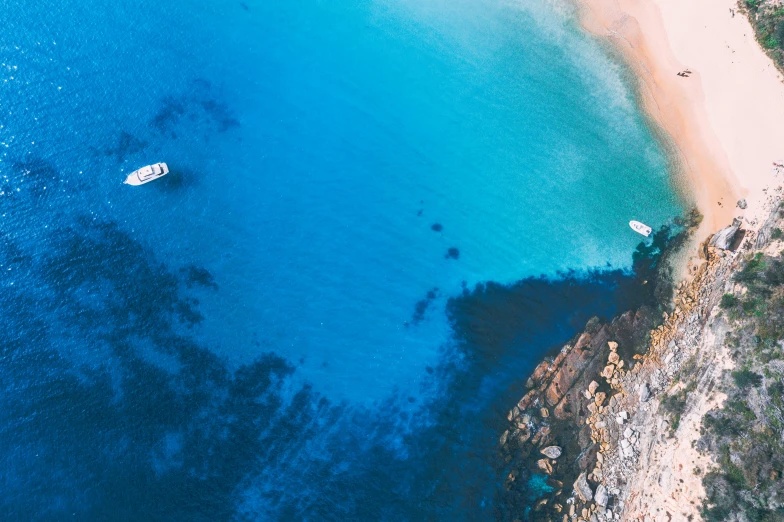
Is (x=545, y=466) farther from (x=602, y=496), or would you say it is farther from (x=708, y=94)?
(x=708, y=94)

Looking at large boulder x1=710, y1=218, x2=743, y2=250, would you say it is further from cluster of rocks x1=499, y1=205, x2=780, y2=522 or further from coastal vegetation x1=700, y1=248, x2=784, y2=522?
coastal vegetation x1=700, y1=248, x2=784, y2=522

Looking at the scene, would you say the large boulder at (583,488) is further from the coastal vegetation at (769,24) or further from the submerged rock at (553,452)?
the coastal vegetation at (769,24)

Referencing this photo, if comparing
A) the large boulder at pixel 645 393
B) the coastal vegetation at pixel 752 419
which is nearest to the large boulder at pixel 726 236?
the coastal vegetation at pixel 752 419

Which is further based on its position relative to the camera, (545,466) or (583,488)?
(545,466)

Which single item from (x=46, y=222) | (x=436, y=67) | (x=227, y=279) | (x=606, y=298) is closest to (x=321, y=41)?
(x=436, y=67)

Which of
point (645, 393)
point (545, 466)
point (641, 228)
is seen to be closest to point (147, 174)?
point (545, 466)

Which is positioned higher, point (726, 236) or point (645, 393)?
point (726, 236)

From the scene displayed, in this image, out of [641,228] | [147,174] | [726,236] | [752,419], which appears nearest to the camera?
[752,419]
